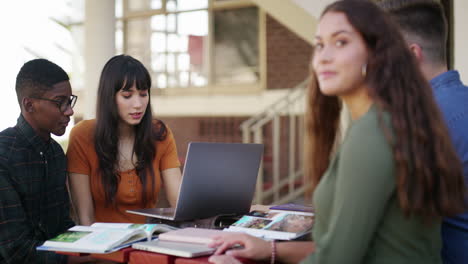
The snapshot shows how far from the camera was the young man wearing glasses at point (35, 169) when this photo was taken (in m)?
1.87

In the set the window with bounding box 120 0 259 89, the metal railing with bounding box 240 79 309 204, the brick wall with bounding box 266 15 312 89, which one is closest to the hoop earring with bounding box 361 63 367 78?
the metal railing with bounding box 240 79 309 204

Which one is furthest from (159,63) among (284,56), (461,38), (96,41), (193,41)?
(461,38)

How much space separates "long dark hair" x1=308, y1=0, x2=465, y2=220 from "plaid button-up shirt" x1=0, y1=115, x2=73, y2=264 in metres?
1.30

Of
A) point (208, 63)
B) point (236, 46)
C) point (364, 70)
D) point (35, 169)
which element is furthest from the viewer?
point (208, 63)

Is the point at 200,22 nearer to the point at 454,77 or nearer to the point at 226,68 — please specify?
the point at 226,68

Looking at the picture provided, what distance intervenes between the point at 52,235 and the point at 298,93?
5.45 m

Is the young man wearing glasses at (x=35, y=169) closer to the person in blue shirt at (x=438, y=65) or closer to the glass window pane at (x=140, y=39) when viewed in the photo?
the person in blue shirt at (x=438, y=65)

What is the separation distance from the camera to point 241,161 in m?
2.01

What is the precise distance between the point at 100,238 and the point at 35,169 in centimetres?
60

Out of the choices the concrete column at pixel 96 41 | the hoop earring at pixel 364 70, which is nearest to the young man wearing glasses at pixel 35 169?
the hoop earring at pixel 364 70

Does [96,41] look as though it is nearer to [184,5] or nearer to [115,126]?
[115,126]

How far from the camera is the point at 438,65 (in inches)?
71.6

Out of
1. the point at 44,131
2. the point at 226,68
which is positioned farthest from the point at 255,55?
the point at 44,131

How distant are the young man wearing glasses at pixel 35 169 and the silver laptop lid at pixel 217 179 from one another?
467mm
